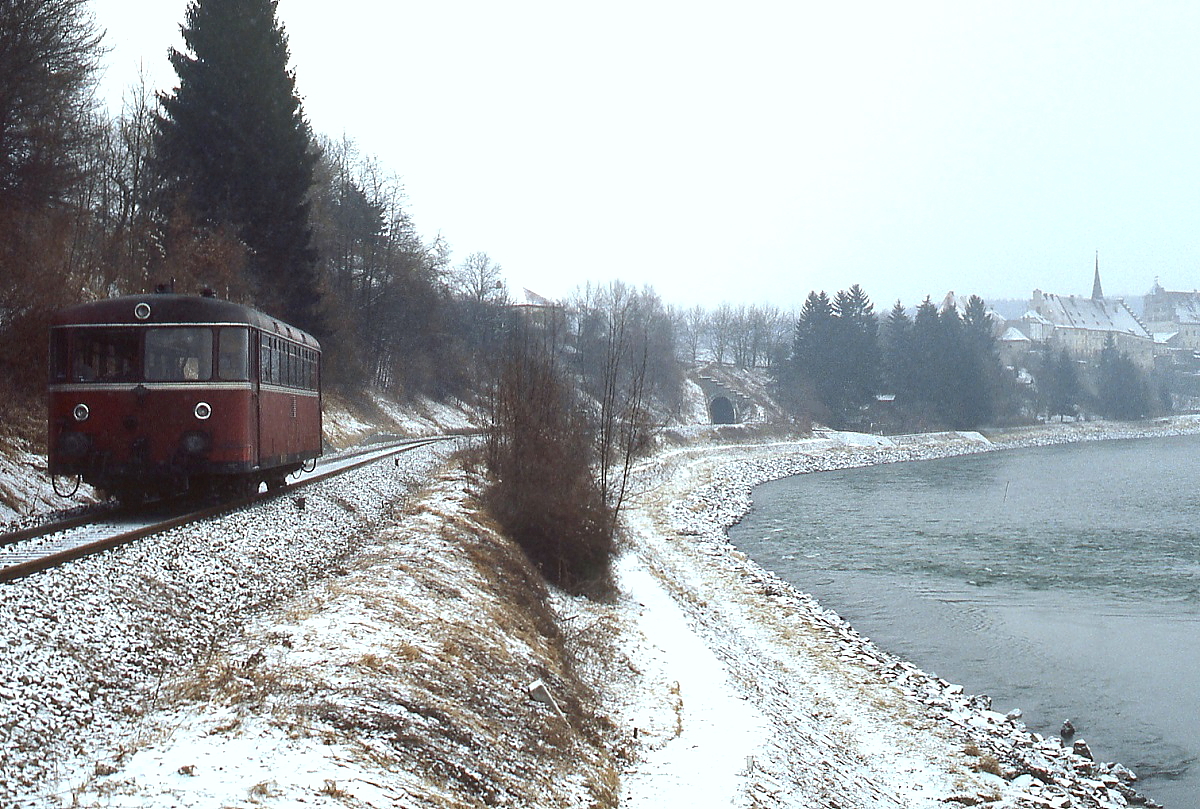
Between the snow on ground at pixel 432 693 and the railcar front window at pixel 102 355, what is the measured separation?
2.77 metres

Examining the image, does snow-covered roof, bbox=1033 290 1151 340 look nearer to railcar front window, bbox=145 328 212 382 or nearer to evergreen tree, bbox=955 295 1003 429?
evergreen tree, bbox=955 295 1003 429

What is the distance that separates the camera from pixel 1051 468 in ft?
199

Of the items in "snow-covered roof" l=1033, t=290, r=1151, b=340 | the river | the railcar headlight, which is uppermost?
"snow-covered roof" l=1033, t=290, r=1151, b=340

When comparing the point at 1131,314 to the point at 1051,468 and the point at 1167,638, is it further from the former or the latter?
the point at 1167,638

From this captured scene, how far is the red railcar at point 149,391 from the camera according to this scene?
1455 cm

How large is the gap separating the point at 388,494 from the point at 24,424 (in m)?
7.37

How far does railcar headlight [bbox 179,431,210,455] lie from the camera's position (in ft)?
48.2

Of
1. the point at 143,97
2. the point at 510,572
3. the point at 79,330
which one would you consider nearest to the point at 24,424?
the point at 79,330

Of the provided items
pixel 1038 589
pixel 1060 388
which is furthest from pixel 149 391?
pixel 1060 388

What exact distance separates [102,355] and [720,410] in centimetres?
8800

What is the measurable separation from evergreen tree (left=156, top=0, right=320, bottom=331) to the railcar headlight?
71.3 feet

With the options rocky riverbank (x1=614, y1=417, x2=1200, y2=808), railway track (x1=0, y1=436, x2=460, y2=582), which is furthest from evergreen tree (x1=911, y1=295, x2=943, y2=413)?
railway track (x1=0, y1=436, x2=460, y2=582)

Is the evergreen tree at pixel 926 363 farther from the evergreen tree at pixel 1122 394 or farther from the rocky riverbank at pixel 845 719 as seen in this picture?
the rocky riverbank at pixel 845 719

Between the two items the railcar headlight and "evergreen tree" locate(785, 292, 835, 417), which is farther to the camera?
"evergreen tree" locate(785, 292, 835, 417)
